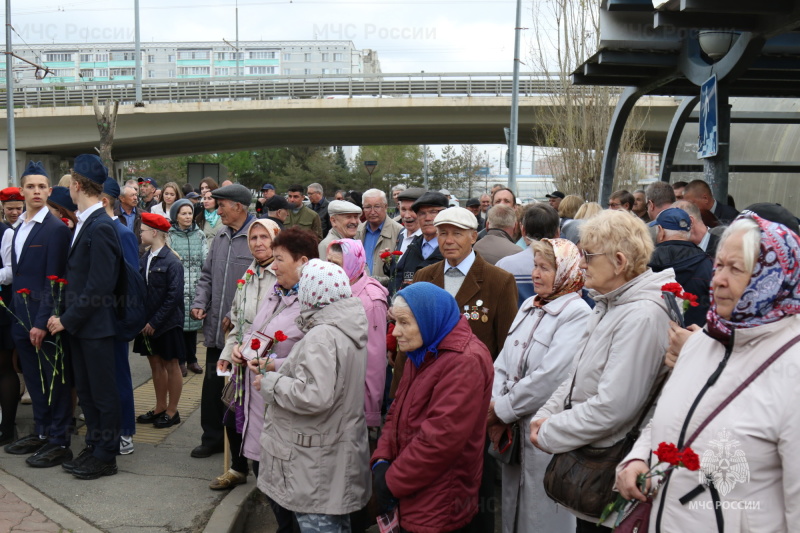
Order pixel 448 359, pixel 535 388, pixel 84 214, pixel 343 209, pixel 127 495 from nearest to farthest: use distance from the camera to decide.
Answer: pixel 448 359 < pixel 535 388 < pixel 127 495 < pixel 84 214 < pixel 343 209

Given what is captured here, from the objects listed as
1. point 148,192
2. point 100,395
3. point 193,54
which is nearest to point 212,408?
point 100,395

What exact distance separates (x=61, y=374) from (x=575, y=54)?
20983 mm

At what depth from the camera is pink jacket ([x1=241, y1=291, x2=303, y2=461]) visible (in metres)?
4.80

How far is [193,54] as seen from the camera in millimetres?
115375

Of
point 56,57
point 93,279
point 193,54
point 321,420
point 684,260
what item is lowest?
point 321,420

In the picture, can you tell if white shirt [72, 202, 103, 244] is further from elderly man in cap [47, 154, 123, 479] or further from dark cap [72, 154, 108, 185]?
dark cap [72, 154, 108, 185]

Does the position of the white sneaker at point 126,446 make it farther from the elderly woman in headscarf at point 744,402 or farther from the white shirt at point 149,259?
the elderly woman in headscarf at point 744,402

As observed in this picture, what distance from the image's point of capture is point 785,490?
235 centimetres

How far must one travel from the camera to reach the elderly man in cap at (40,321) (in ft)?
20.3

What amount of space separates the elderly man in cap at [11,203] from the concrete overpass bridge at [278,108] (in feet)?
89.5

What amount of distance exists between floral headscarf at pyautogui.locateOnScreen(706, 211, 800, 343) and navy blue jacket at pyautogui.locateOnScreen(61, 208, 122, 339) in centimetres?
475

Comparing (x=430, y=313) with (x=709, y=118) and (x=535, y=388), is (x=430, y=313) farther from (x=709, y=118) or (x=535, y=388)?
(x=709, y=118)

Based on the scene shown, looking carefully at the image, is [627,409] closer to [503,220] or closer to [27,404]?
[503,220]

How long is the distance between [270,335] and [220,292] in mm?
2017
